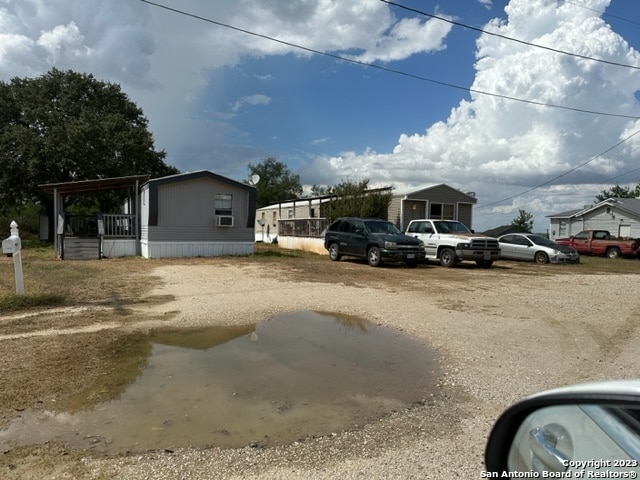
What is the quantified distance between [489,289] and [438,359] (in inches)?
250

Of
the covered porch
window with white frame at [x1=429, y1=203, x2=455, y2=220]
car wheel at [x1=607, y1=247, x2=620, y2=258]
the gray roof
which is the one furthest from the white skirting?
the gray roof

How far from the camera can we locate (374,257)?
55.0ft

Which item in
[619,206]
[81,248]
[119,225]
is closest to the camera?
[81,248]

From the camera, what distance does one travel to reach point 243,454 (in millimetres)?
3119

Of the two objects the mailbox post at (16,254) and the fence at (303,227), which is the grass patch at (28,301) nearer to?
the mailbox post at (16,254)

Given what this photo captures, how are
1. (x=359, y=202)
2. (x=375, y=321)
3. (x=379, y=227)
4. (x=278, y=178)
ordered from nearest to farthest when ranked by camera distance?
1. (x=375, y=321)
2. (x=379, y=227)
3. (x=359, y=202)
4. (x=278, y=178)

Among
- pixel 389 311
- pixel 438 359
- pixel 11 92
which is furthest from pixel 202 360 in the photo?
pixel 11 92

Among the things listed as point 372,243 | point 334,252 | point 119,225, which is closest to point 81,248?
point 119,225

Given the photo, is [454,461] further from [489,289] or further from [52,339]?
[489,289]

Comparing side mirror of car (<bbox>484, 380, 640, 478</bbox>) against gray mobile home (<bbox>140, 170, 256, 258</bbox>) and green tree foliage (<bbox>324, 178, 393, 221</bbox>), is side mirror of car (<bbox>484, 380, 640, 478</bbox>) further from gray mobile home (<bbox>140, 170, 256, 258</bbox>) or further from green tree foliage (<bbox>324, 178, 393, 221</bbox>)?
green tree foliage (<bbox>324, 178, 393, 221</bbox>)

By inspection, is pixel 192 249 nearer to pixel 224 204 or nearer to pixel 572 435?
pixel 224 204

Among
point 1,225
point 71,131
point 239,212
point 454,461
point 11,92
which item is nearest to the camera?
point 454,461

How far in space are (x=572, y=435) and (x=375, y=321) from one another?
240 inches

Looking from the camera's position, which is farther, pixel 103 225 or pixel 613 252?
pixel 613 252
